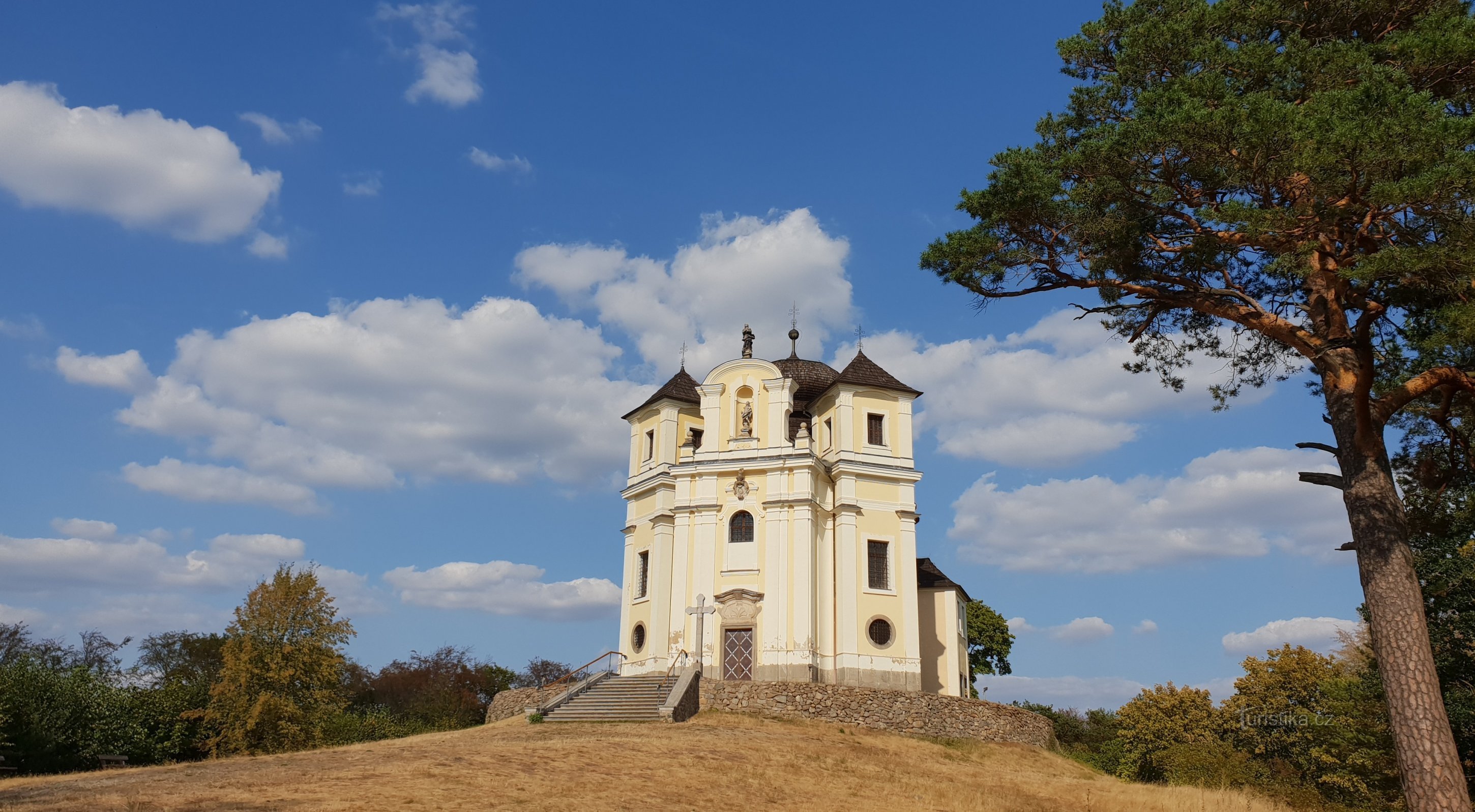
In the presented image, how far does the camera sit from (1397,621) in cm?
1438

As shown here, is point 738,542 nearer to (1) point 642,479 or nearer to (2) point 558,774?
(1) point 642,479

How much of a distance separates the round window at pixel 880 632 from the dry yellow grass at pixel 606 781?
8.52 m

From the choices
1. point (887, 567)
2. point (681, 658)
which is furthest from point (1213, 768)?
point (681, 658)

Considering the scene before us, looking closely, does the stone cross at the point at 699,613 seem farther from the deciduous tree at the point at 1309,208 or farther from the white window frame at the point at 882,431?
the deciduous tree at the point at 1309,208

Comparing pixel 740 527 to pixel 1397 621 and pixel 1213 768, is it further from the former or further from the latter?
pixel 1397 621

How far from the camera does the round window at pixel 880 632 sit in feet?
115

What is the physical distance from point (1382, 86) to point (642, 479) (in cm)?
2844

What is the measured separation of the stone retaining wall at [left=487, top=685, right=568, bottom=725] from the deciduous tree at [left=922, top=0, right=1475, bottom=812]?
22531 mm

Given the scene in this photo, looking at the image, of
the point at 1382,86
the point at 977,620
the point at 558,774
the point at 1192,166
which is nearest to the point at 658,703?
the point at 558,774

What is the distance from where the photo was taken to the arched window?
35.8 meters

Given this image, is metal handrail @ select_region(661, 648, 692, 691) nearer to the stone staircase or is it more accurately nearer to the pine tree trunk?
the stone staircase

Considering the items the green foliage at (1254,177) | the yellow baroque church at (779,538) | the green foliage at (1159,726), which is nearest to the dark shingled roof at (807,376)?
the yellow baroque church at (779,538)

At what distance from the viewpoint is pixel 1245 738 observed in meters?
29.4

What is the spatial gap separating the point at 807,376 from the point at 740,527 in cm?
928
